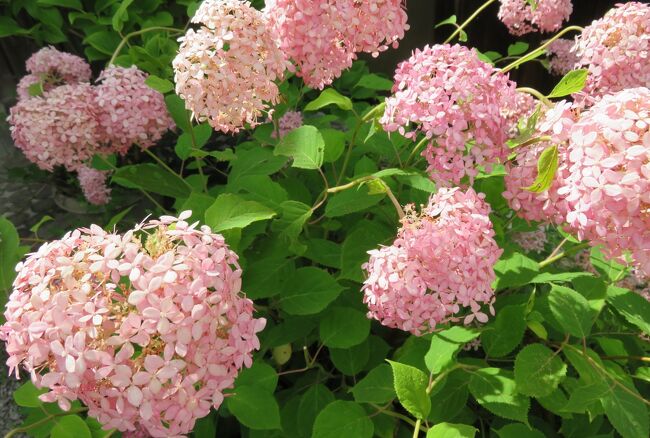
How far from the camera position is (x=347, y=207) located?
96cm

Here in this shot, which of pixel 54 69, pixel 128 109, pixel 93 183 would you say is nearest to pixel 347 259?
pixel 128 109

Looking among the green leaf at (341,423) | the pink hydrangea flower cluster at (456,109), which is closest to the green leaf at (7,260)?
the green leaf at (341,423)

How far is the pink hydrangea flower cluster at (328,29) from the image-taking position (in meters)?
0.92

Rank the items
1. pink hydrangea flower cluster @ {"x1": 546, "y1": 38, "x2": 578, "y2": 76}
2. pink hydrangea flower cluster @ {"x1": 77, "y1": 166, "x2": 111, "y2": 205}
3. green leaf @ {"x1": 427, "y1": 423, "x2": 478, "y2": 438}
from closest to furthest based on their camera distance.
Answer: green leaf @ {"x1": 427, "y1": 423, "x2": 478, "y2": 438} → pink hydrangea flower cluster @ {"x1": 546, "y1": 38, "x2": 578, "y2": 76} → pink hydrangea flower cluster @ {"x1": 77, "y1": 166, "x2": 111, "y2": 205}

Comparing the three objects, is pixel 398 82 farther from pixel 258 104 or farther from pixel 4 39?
pixel 4 39

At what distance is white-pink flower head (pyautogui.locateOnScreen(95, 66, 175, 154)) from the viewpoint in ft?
3.80

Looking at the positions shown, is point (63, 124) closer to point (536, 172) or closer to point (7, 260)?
point (7, 260)

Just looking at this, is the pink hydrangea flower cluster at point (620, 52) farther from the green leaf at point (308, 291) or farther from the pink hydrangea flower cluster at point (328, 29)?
the green leaf at point (308, 291)

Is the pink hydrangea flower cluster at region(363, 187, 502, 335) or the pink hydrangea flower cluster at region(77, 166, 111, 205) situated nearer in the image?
the pink hydrangea flower cluster at region(363, 187, 502, 335)

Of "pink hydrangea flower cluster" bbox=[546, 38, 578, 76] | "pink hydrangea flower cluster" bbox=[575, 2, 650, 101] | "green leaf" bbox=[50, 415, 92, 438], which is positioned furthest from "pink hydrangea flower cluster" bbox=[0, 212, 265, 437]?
"pink hydrangea flower cluster" bbox=[546, 38, 578, 76]

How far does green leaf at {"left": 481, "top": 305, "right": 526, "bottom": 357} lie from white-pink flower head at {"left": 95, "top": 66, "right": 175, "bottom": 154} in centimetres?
87

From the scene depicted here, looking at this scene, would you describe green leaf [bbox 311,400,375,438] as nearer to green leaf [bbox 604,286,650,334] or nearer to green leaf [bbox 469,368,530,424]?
green leaf [bbox 469,368,530,424]

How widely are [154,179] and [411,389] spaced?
79 cm

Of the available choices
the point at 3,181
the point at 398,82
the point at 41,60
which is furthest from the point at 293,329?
the point at 3,181
